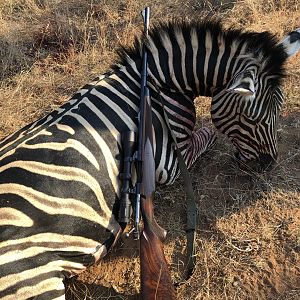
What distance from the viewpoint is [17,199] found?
3.16 m

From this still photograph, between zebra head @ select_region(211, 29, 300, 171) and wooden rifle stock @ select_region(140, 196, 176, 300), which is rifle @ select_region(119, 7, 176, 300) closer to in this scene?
wooden rifle stock @ select_region(140, 196, 176, 300)

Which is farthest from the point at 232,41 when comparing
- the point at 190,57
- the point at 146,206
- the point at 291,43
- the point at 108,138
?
the point at 146,206

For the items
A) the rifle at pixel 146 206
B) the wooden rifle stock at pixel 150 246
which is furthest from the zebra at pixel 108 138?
the wooden rifle stock at pixel 150 246

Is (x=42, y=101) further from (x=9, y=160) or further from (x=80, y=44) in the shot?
(x=9, y=160)

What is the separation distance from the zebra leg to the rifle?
77cm

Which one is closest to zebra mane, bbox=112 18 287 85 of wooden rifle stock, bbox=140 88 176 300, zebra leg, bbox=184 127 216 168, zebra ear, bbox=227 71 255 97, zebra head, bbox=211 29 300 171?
zebra head, bbox=211 29 300 171

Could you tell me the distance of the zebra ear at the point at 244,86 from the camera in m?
3.33

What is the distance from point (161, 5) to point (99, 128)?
395 cm

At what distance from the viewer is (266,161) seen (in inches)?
160

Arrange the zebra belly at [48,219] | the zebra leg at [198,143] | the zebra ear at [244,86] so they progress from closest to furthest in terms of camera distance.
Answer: the zebra belly at [48,219]
the zebra ear at [244,86]
the zebra leg at [198,143]

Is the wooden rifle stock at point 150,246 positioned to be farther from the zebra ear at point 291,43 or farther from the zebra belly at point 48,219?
the zebra ear at point 291,43

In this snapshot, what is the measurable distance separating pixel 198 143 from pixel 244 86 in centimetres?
113

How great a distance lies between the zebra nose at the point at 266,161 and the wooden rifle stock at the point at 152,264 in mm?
1262

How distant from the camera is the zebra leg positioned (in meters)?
4.28
